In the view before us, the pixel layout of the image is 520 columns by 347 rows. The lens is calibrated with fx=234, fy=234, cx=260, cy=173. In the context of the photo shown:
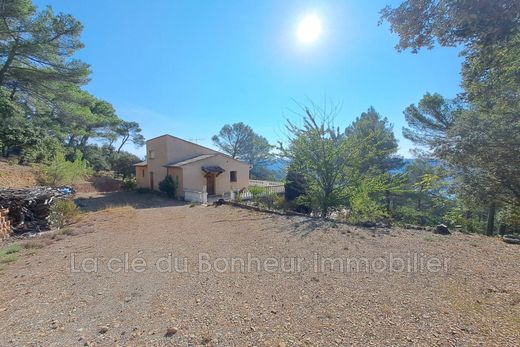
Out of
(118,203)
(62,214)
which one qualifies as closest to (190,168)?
(118,203)

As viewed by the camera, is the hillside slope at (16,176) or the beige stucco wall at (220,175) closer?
the hillside slope at (16,176)

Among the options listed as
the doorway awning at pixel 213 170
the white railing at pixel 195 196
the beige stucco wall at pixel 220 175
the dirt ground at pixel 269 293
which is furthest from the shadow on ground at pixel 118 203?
the dirt ground at pixel 269 293

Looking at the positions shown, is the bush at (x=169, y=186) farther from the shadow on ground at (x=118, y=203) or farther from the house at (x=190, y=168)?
the shadow on ground at (x=118, y=203)

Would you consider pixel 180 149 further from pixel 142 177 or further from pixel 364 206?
pixel 364 206

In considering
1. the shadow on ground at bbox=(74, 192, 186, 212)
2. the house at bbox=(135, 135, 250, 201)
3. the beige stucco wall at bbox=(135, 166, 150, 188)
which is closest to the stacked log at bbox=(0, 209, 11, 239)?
the shadow on ground at bbox=(74, 192, 186, 212)

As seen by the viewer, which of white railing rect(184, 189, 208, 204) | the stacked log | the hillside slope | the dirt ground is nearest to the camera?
the dirt ground

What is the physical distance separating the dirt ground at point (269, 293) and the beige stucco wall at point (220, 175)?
42.4 ft

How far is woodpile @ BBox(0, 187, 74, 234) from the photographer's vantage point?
7.86 m

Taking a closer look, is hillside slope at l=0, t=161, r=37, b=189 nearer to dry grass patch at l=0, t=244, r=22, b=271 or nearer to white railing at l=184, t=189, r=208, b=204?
white railing at l=184, t=189, r=208, b=204

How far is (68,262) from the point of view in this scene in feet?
15.9

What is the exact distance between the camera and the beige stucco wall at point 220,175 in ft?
61.9

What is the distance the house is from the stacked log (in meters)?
10.0

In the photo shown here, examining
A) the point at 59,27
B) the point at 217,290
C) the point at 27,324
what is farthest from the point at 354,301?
the point at 59,27

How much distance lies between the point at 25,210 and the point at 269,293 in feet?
31.9
